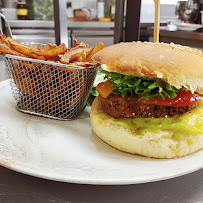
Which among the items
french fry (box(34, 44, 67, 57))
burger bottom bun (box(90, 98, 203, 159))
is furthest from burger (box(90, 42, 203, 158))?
french fry (box(34, 44, 67, 57))

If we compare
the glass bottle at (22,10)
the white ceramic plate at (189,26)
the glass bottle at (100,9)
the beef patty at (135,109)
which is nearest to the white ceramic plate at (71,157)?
the beef patty at (135,109)

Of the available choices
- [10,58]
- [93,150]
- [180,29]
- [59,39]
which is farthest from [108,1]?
[93,150]

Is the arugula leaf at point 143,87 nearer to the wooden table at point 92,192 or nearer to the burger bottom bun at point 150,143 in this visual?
the burger bottom bun at point 150,143

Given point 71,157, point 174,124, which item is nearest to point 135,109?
point 174,124

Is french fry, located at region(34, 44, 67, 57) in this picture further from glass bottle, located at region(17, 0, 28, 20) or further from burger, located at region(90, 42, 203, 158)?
glass bottle, located at region(17, 0, 28, 20)

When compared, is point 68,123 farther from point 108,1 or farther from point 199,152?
point 108,1

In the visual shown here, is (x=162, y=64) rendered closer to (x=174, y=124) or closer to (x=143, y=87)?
(x=143, y=87)
